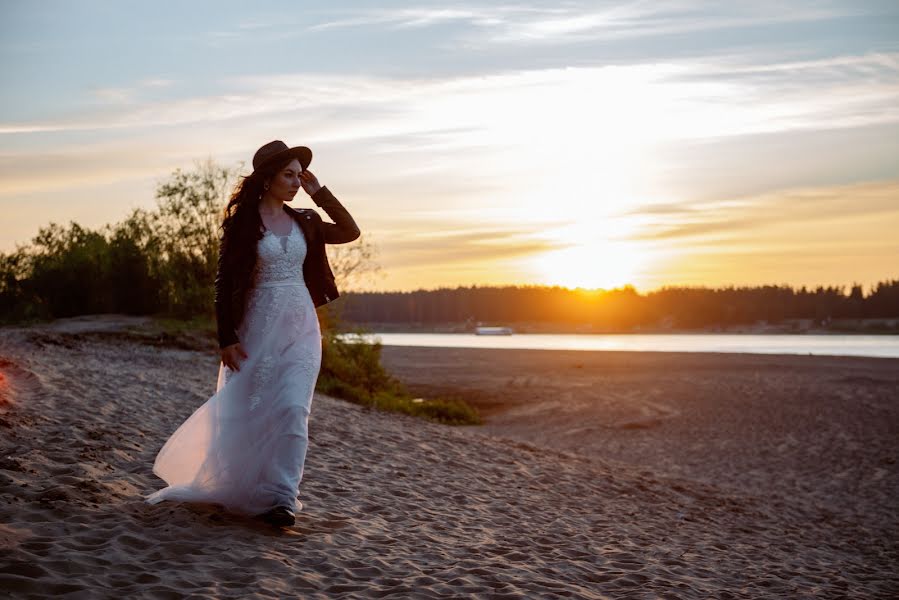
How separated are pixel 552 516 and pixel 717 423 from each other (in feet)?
46.1

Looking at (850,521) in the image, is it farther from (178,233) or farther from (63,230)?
(63,230)

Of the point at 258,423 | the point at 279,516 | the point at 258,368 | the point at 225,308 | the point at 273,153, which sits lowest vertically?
the point at 279,516

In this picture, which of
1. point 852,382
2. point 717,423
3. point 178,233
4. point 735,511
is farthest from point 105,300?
point 852,382

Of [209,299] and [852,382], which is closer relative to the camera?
[209,299]

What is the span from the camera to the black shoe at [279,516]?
5766 mm

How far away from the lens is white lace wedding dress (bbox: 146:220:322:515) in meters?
5.63

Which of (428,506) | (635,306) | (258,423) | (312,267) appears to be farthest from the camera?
(635,306)

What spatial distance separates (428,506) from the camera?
8.12 metres

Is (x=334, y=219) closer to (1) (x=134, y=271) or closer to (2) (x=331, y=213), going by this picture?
(2) (x=331, y=213)

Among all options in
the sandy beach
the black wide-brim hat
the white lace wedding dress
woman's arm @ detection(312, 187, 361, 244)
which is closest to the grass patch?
the sandy beach

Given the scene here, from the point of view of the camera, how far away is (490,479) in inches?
409

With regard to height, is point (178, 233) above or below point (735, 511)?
above

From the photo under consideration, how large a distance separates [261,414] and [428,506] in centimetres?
293

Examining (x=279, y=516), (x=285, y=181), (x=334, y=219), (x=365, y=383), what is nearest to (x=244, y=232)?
(x=285, y=181)
